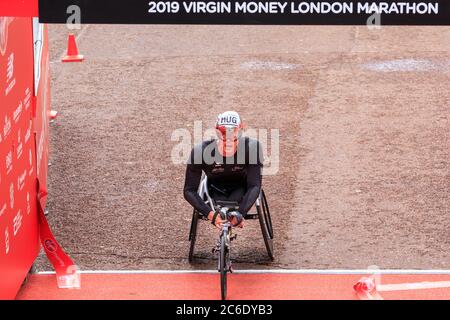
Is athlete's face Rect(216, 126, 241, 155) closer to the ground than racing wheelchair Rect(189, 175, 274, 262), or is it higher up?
higher up

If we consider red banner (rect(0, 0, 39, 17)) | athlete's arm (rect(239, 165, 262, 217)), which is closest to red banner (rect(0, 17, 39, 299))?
red banner (rect(0, 0, 39, 17))

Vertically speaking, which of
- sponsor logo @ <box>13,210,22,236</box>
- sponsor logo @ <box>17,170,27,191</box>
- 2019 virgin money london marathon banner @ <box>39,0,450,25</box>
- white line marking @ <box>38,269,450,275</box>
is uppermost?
2019 virgin money london marathon banner @ <box>39,0,450,25</box>

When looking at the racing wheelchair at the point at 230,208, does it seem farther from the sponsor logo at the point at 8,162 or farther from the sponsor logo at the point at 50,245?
the sponsor logo at the point at 8,162

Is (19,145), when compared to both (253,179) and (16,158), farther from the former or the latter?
(253,179)

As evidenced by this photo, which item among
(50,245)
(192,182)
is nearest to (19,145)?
(50,245)

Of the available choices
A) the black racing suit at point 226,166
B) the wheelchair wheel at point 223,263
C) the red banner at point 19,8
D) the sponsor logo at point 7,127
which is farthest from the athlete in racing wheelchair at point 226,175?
the red banner at point 19,8

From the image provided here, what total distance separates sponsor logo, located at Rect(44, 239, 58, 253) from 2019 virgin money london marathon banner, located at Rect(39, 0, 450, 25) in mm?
3251

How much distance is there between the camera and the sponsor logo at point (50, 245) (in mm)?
10797

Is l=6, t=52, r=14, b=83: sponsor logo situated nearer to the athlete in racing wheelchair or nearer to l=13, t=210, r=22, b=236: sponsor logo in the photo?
l=13, t=210, r=22, b=236: sponsor logo

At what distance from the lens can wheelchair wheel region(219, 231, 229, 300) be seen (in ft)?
32.5

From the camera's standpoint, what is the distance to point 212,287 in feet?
34.2

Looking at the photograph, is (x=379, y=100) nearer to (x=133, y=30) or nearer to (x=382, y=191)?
(x=382, y=191)

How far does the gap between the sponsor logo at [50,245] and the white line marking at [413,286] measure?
3145 mm

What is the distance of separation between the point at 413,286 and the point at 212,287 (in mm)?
1879
